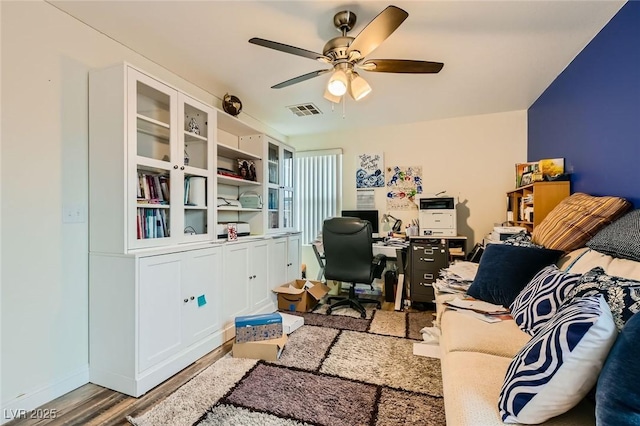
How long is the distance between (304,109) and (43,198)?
2490 mm

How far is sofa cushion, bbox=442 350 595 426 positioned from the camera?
833 mm

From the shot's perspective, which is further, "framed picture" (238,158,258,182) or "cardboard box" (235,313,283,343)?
"framed picture" (238,158,258,182)

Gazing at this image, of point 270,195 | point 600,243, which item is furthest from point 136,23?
point 600,243

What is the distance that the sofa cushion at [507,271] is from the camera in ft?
5.70

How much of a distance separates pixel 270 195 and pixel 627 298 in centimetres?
292

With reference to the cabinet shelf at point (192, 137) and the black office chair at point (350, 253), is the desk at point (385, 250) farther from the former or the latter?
the cabinet shelf at point (192, 137)

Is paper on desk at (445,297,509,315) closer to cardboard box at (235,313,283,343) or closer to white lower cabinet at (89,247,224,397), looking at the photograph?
cardboard box at (235,313,283,343)

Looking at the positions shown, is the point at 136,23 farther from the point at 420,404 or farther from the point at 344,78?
the point at 420,404

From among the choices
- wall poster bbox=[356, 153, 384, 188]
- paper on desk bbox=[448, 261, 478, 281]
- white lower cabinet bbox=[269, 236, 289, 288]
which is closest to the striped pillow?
paper on desk bbox=[448, 261, 478, 281]

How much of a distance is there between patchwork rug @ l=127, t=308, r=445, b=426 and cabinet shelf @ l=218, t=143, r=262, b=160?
185 cm

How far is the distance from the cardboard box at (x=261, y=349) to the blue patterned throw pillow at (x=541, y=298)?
1531 mm

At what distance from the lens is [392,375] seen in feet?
5.99

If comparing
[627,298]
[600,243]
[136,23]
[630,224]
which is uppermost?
[136,23]

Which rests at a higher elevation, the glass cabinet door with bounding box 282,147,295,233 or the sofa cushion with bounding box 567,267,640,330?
the glass cabinet door with bounding box 282,147,295,233
